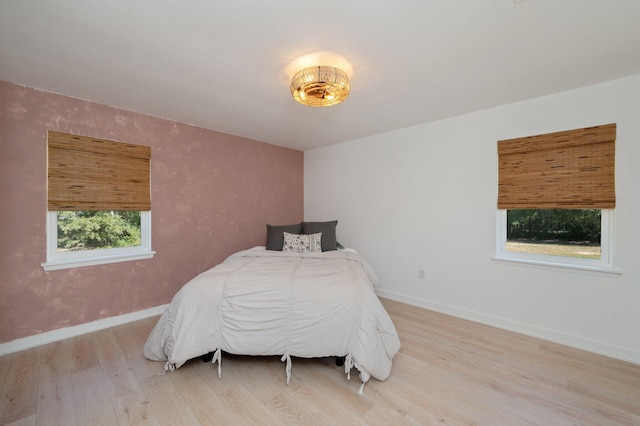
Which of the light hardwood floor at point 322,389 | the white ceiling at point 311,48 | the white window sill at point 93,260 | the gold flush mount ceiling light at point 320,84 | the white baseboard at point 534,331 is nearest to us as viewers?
the white ceiling at point 311,48

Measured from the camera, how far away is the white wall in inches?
81.8

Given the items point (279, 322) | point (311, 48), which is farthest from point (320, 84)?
point (279, 322)

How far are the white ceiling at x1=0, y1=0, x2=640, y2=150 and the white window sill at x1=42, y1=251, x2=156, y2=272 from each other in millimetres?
1574

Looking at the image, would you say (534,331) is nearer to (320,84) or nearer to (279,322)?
(279,322)

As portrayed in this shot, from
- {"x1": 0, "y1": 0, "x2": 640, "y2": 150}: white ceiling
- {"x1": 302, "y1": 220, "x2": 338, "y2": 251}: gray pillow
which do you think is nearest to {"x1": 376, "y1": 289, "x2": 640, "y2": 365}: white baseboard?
{"x1": 302, "y1": 220, "x2": 338, "y2": 251}: gray pillow

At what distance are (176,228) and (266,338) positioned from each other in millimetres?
1982

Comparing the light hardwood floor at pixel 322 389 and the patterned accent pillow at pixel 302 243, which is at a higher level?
the patterned accent pillow at pixel 302 243

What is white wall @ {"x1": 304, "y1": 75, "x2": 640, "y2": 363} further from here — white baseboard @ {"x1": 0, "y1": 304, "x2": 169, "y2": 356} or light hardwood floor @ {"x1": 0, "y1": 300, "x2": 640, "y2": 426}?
white baseboard @ {"x1": 0, "y1": 304, "x2": 169, "y2": 356}

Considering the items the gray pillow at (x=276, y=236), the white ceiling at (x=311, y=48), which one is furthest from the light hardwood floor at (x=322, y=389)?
the white ceiling at (x=311, y=48)

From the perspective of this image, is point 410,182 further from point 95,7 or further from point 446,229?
point 95,7

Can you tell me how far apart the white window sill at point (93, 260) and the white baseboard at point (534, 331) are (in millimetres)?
3189

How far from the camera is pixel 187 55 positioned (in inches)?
68.8

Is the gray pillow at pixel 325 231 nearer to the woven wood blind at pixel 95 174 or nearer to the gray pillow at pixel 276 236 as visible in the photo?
the gray pillow at pixel 276 236

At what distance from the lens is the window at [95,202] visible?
2348 mm
